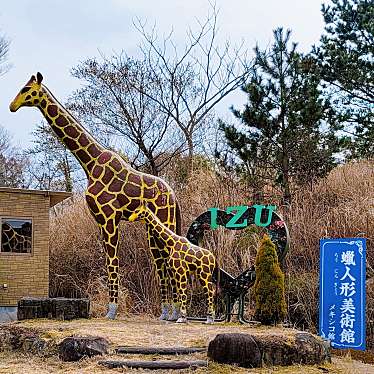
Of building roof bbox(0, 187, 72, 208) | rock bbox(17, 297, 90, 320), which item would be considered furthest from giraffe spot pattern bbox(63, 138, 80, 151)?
building roof bbox(0, 187, 72, 208)

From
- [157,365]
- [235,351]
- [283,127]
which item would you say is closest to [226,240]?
[283,127]

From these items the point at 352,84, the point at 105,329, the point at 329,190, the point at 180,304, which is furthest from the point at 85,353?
the point at 352,84

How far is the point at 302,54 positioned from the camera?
14.9 meters

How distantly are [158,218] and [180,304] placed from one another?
1190 mm

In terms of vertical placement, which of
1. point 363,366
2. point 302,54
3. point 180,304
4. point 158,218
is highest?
point 302,54

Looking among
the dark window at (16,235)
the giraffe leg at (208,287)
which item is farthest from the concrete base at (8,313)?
the giraffe leg at (208,287)

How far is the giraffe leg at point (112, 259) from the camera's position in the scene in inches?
360

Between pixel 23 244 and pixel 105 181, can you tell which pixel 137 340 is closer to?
pixel 105 181

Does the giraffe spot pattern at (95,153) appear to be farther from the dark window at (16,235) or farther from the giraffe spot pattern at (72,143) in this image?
the dark window at (16,235)

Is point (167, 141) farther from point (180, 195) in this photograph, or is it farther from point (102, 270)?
point (102, 270)

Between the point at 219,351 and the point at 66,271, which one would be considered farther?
the point at 66,271

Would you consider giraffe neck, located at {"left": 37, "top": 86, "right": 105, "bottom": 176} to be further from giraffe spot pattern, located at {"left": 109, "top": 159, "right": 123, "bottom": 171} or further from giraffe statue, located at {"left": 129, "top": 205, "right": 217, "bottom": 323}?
giraffe statue, located at {"left": 129, "top": 205, "right": 217, "bottom": 323}

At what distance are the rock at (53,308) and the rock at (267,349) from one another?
111 inches

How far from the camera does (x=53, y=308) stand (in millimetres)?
8953
